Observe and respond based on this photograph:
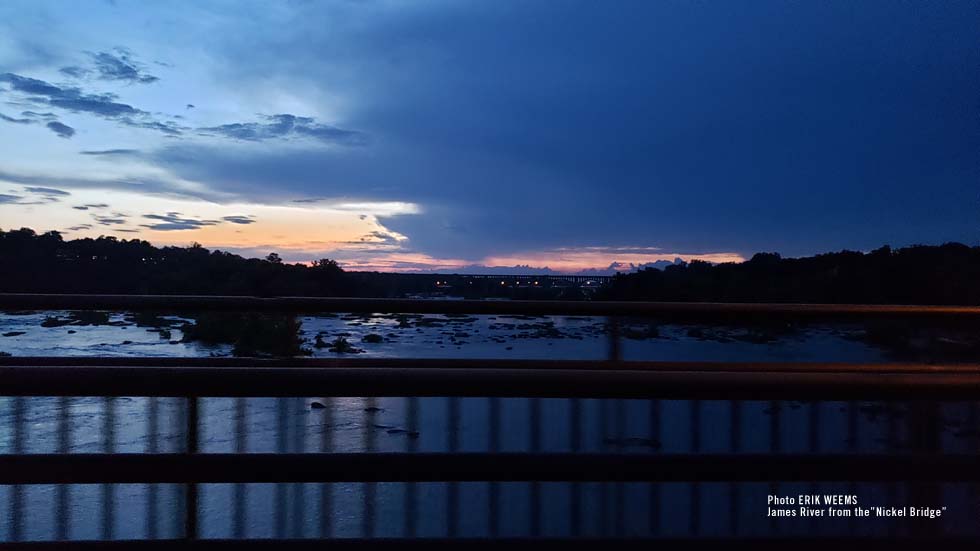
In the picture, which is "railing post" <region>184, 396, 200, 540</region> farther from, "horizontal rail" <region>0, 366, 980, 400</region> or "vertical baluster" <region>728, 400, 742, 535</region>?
"vertical baluster" <region>728, 400, 742, 535</region>

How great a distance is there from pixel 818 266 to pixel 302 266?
21.3ft

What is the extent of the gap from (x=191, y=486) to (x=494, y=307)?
355 cm

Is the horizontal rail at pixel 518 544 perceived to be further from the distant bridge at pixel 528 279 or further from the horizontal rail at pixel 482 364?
the distant bridge at pixel 528 279

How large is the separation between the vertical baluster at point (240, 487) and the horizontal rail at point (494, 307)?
2.73 meters

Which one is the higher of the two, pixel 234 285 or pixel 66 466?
pixel 234 285

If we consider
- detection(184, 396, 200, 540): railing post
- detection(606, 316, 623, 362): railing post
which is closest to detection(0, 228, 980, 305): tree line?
detection(606, 316, 623, 362): railing post

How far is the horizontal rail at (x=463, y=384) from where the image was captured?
2.49 m

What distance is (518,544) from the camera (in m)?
2.67

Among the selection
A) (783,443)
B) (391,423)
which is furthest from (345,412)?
(783,443)

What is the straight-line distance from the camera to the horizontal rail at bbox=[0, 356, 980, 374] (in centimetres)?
496

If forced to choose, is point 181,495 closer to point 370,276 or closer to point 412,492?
point 412,492

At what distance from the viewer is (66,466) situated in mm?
2596

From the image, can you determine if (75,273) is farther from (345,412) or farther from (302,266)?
(345,412)

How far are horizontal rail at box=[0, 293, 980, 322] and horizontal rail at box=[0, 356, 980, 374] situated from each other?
52 centimetres
